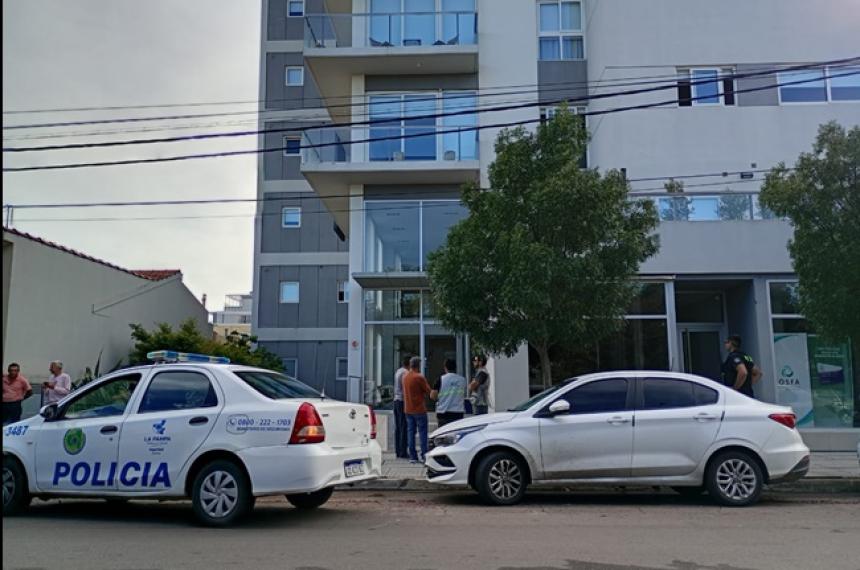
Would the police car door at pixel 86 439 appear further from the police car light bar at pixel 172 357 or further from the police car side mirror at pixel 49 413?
the police car light bar at pixel 172 357

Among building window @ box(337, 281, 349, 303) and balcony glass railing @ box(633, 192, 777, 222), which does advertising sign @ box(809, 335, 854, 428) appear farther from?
building window @ box(337, 281, 349, 303)

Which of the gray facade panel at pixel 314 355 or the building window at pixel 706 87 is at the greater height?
the building window at pixel 706 87

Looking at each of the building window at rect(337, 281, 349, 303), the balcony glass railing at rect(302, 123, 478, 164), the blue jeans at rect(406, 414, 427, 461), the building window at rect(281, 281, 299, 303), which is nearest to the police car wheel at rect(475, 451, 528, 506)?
the blue jeans at rect(406, 414, 427, 461)

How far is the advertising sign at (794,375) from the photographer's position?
16047 millimetres

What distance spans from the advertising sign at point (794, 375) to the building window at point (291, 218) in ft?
71.0

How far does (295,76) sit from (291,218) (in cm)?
621

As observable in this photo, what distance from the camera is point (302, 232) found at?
32.8 metres

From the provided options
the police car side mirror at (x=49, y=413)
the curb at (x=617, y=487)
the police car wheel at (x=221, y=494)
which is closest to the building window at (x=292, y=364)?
the curb at (x=617, y=487)

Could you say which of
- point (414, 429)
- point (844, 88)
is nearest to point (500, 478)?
point (414, 429)

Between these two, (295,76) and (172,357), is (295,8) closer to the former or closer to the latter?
(295,76)

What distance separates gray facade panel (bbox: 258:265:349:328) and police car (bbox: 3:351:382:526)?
24.0 meters

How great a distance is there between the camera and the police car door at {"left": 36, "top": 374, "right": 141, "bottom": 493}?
7691 mm

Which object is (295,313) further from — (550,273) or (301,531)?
(301,531)

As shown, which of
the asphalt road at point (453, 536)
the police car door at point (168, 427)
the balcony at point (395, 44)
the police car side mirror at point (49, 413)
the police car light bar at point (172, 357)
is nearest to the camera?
the asphalt road at point (453, 536)
